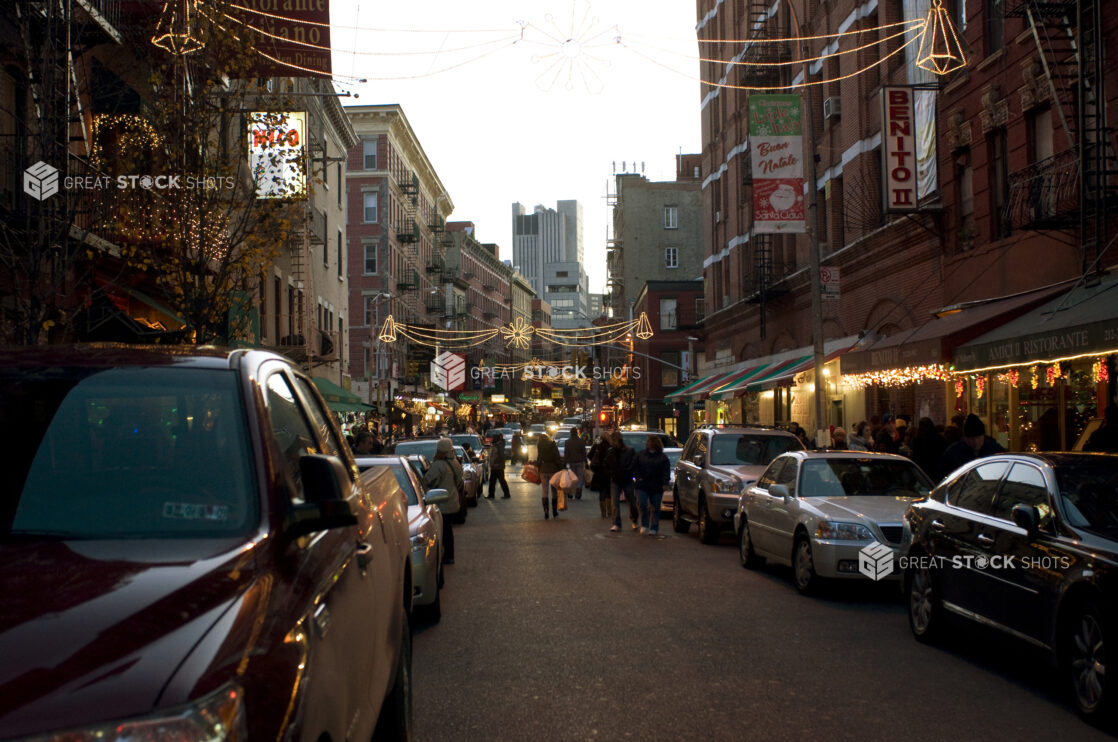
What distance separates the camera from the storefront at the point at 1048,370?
1502 centimetres

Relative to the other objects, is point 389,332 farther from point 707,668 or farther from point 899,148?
point 707,668

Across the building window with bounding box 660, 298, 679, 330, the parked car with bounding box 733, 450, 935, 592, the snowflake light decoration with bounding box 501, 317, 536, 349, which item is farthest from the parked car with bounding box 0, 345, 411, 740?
the building window with bounding box 660, 298, 679, 330

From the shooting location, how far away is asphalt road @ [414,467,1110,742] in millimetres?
6441

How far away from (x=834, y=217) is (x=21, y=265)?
944 inches

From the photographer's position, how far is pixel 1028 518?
23.9 ft

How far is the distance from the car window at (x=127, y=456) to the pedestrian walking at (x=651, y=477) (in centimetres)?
1473

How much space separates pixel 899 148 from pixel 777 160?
3.14m

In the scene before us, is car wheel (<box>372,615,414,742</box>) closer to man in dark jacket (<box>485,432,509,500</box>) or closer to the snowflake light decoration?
man in dark jacket (<box>485,432,509,500</box>)

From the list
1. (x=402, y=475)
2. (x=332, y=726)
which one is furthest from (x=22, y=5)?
(x=332, y=726)

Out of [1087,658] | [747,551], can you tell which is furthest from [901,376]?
[1087,658]

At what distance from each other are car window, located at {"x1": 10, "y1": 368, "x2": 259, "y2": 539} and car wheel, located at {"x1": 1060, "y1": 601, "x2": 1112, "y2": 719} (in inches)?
202

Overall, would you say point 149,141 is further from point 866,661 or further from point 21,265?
point 866,661

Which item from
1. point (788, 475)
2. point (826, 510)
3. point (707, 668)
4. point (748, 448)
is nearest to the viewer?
point (707, 668)

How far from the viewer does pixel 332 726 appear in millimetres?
3100
